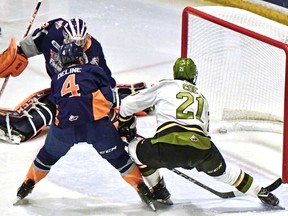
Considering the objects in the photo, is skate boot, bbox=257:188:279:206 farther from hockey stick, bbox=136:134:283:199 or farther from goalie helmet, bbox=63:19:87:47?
goalie helmet, bbox=63:19:87:47

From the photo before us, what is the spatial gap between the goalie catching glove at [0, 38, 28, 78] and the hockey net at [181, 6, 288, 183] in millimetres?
821

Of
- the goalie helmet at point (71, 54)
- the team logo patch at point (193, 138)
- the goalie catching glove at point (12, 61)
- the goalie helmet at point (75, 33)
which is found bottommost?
the goalie catching glove at point (12, 61)

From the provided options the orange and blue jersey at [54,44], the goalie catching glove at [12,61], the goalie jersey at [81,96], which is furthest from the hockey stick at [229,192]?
the goalie catching glove at [12,61]

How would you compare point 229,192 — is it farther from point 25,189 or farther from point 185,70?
point 25,189

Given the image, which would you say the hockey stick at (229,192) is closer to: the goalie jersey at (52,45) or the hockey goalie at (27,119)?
the hockey goalie at (27,119)

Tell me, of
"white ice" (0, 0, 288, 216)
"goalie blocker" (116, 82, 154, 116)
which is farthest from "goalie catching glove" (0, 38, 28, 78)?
"goalie blocker" (116, 82, 154, 116)

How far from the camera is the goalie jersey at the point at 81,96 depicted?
133 inches

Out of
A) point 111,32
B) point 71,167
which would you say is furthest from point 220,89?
point 111,32

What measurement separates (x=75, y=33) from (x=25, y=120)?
648mm

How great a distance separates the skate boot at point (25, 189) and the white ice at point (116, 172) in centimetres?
5

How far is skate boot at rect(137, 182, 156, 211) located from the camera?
3.53m

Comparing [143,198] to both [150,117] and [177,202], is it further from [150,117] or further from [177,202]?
[150,117]

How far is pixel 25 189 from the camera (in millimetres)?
3580

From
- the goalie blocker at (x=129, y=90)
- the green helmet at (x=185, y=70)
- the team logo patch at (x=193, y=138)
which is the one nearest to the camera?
the team logo patch at (x=193, y=138)
